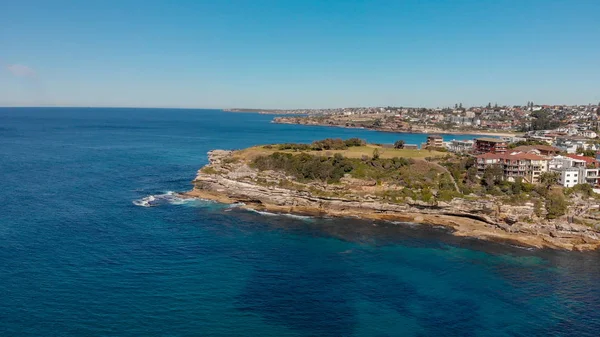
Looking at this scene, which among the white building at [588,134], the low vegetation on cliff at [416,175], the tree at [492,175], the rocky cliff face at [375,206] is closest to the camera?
the rocky cliff face at [375,206]

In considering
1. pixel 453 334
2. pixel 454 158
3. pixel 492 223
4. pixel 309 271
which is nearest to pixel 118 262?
pixel 309 271

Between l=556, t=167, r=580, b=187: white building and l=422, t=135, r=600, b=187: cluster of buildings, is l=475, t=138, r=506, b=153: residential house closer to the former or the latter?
l=422, t=135, r=600, b=187: cluster of buildings

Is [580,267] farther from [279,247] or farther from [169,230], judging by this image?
[169,230]

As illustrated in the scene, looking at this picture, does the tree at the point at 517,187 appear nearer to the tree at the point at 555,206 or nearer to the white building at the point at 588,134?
the tree at the point at 555,206

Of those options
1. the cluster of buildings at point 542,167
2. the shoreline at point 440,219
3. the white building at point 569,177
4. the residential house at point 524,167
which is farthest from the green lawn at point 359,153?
the white building at point 569,177

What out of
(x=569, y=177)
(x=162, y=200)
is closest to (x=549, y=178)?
(x=569, y=177)
